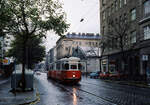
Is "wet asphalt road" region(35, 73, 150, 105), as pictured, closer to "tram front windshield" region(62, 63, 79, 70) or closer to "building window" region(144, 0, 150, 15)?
"tram front windshield" region(62, 63, 79, 70)

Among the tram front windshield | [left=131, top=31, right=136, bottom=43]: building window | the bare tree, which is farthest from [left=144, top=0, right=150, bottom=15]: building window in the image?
the tram front windshield

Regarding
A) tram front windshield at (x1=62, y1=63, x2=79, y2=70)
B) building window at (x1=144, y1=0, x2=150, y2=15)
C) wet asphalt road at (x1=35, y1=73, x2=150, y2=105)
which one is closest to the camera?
wet asphalt road at (x1=35, y1=73, x2=150, y2=105)

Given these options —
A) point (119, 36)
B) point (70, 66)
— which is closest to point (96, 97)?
Answer: point (70, 66)

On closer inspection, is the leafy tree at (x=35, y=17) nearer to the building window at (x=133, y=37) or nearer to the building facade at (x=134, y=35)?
the building facade at (x=134, y=35)

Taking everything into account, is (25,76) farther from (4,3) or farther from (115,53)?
(115,53)

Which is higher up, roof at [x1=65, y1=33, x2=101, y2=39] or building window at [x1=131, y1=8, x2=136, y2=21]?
roof at [x1=65, y1=33, x2=101, y2=39]

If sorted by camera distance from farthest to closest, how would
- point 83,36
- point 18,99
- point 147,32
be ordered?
point 83,36, point 147,32, point 18,99

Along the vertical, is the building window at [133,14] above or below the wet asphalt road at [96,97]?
above

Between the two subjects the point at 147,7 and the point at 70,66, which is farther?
the point at 147,7

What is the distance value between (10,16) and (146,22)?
22.1 metres

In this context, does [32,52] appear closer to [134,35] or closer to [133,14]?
[134,35]

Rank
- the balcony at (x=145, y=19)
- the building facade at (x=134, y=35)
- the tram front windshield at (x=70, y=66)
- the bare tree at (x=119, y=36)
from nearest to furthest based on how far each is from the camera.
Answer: the tram front windshield at (x=70, y=66) → the balcony at (x=145, y=19) → the building facade at (x=134, y=35) → the bare tree at (x=119, y=36)

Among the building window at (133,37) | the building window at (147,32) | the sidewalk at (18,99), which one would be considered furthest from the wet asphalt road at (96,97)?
the building window at (133,37)

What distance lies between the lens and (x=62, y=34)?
2019cm
